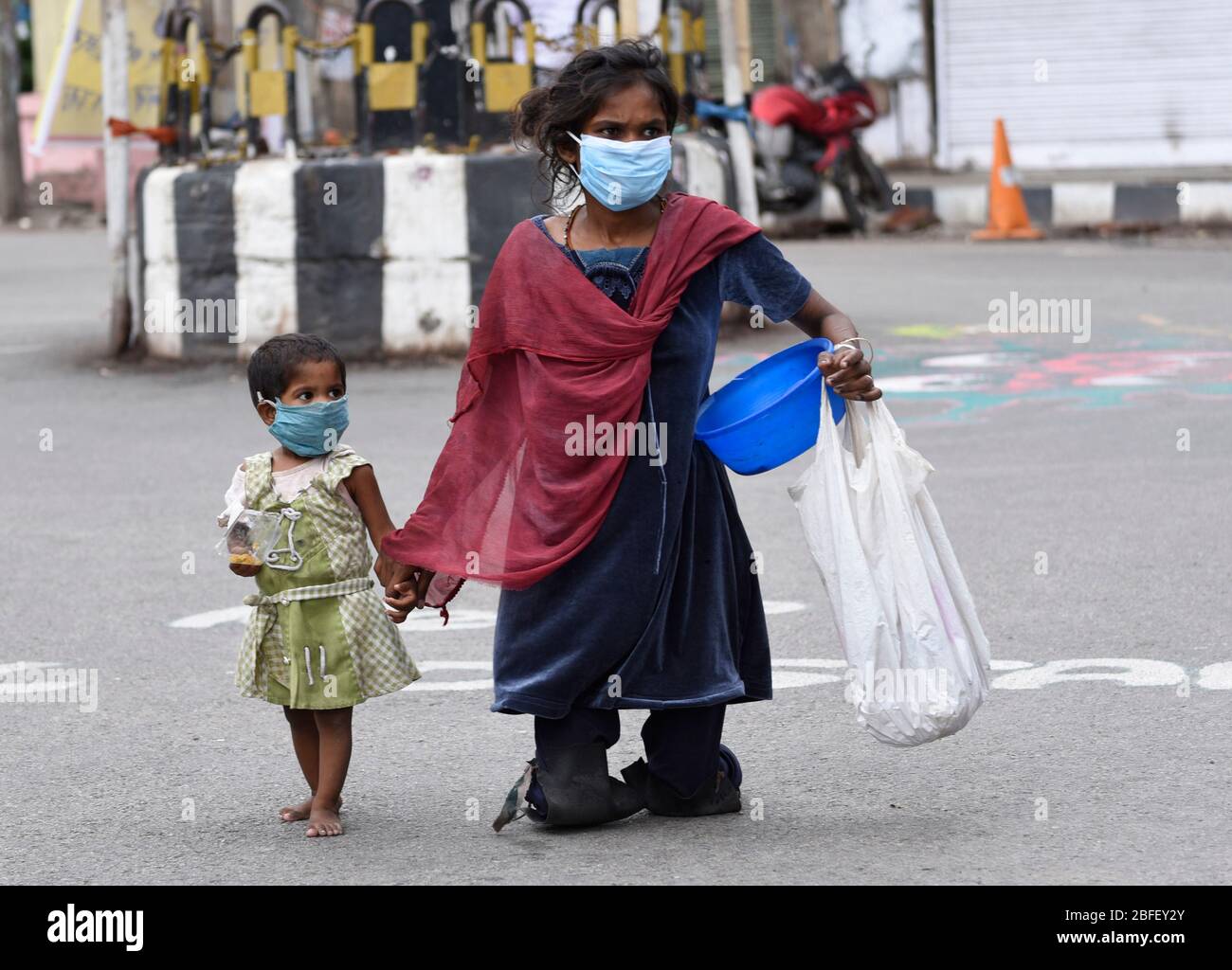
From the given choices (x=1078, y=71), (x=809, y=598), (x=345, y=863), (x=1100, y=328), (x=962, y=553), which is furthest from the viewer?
(x=1078, y=71)

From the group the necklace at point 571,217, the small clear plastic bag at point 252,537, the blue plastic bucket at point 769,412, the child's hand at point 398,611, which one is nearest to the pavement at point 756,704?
the child's hand at point 398,611

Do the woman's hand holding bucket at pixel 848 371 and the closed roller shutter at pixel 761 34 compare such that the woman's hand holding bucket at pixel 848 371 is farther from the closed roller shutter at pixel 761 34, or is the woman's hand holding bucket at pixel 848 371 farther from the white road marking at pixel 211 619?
the closed roller shutter at pixel 761 34

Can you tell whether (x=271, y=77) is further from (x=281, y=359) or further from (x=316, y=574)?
(x=316, y=574)

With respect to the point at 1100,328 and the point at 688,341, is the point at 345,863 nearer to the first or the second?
the point at 688,341

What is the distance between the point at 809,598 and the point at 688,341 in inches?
90.4

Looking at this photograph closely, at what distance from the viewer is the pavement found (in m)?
4.07

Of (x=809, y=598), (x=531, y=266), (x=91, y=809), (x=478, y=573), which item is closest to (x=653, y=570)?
(x=478, y=573)

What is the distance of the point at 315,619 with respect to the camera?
4242mm

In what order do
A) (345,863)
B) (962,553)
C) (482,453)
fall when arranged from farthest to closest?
(962,553), (482,453), (345,863)

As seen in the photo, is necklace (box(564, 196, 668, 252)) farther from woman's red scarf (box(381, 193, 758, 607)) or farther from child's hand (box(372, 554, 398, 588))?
child's hand (box(372, 554, 398, 588))

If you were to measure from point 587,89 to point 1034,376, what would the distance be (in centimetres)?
668

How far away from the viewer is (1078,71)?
2227cm

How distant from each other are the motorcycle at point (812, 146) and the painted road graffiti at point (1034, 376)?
286 inches

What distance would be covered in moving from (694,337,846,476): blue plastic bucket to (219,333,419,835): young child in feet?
2.30
